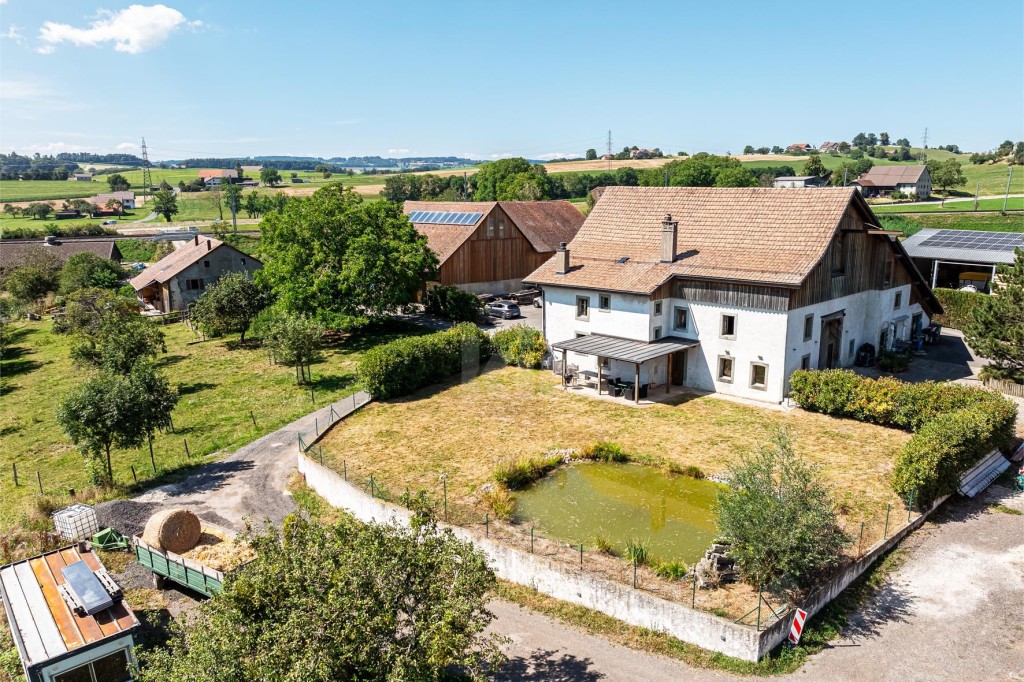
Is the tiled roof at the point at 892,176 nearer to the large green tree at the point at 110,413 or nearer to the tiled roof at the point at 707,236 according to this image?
the tiled roof at the point at 707,236

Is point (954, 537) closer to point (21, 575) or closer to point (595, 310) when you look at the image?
point (595, 310)

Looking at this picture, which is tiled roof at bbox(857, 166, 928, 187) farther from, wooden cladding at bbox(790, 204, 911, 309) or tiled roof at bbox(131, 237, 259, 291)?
tiled roof at bbox(131, 237, 259, 291)

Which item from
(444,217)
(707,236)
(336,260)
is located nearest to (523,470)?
(707,236)

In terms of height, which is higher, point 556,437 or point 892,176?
point 892,176

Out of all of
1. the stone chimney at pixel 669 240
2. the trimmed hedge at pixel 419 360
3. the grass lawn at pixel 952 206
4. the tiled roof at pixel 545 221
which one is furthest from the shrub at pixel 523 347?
the grass lawn at pixel 952 206

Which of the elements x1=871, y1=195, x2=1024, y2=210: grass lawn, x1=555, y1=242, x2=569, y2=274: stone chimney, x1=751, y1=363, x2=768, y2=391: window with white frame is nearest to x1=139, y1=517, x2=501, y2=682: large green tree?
x1=751, y1=363, x2=768, y2=391: window with white frame

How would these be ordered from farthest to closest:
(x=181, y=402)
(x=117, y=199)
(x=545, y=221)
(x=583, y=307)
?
1. (x=117, y=199)
2. (x=545, y=221)
3. (x=583, y=307)
4. (x=181, y=402)

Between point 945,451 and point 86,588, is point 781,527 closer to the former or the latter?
point 945,451
